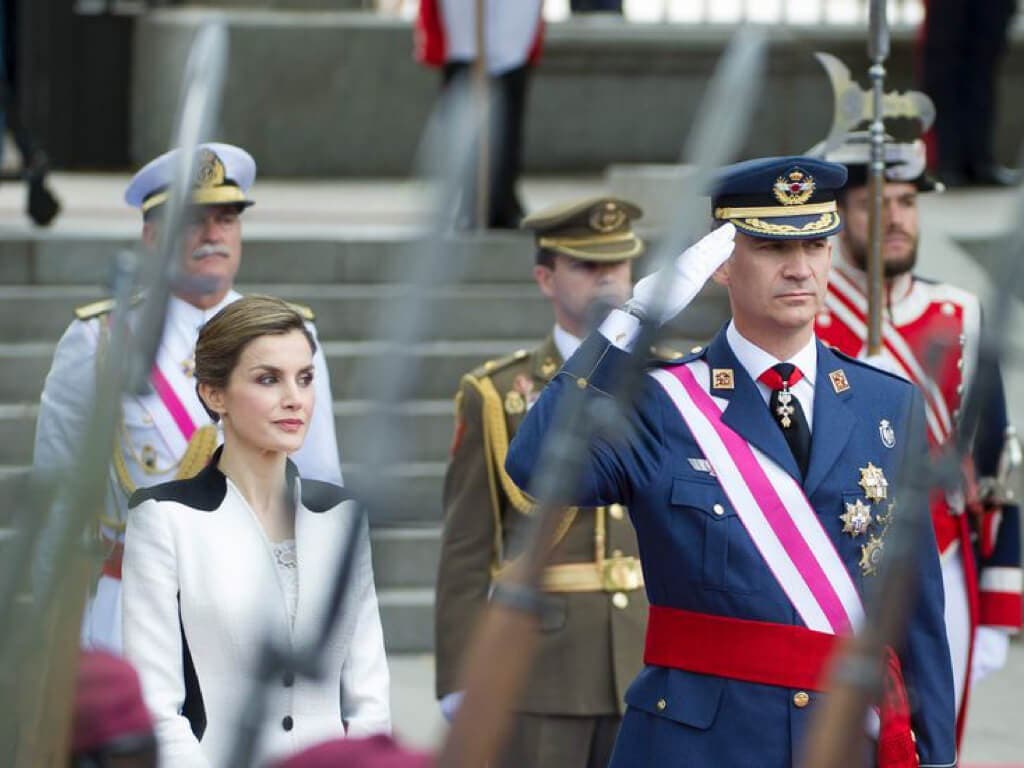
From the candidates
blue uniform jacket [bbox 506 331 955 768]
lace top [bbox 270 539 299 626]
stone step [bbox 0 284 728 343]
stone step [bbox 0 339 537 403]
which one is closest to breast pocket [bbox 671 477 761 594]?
blue uniform jacket [bbox 506 331 955 768]

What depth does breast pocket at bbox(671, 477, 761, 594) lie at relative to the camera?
3.26 m

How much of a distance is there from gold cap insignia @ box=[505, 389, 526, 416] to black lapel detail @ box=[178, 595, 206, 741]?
1664mm

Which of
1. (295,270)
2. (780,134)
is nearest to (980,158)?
(780,134)

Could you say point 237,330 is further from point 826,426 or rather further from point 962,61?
point 962,61

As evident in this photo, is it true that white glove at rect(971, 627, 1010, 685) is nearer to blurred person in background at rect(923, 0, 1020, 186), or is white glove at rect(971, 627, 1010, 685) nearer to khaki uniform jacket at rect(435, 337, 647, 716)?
khaki uniform jacket at rect(435, 337, 647, 716)

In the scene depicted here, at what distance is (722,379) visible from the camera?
3.41 meters

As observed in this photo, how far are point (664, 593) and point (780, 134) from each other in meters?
8.40

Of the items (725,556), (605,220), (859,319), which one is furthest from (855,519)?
(859,319)

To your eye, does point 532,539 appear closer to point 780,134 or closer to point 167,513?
point 167,513

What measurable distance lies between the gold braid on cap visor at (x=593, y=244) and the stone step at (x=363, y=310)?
8.56 ft

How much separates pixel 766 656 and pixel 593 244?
1.80 metres

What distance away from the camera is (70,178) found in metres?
11.1

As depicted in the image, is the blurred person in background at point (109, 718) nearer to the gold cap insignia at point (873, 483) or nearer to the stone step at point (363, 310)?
the gold cap insignia at point (873, 483)

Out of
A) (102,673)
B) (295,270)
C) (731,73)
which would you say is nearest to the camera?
(731,73)
